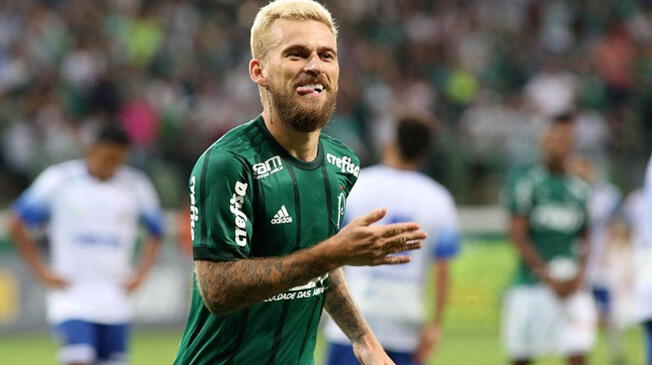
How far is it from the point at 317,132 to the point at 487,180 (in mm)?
12950

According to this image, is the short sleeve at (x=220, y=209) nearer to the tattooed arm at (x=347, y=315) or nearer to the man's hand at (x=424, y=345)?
the tattooed arm at (x=347, y=315)

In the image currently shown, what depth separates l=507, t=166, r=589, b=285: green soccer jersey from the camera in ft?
33.1

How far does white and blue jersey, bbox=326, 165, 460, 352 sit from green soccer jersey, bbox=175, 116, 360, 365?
3022 mm

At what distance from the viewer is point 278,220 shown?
165 inches

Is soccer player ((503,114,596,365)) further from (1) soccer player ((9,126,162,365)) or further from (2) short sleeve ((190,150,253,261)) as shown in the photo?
(2) short sleeve ((190,150,253,261))

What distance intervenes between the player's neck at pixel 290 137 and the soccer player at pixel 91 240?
15.7 ft

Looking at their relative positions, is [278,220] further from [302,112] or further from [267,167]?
[302,112]

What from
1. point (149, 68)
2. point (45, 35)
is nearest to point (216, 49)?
point (149, 68)

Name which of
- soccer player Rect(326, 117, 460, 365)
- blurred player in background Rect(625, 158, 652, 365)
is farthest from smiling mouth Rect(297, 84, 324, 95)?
blurred player in background Rect(625, 158, 652, 365)

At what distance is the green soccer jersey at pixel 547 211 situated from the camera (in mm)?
10078

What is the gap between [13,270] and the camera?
14.1 m

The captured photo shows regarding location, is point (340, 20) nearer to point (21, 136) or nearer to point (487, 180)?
point (487, 180)

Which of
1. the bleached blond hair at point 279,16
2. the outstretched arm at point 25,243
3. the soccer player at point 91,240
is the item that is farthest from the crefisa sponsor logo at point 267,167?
the outstretched arm at point 25,243

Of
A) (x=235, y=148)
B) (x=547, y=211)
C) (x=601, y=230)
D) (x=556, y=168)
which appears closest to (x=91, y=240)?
(x=547, y=211)
